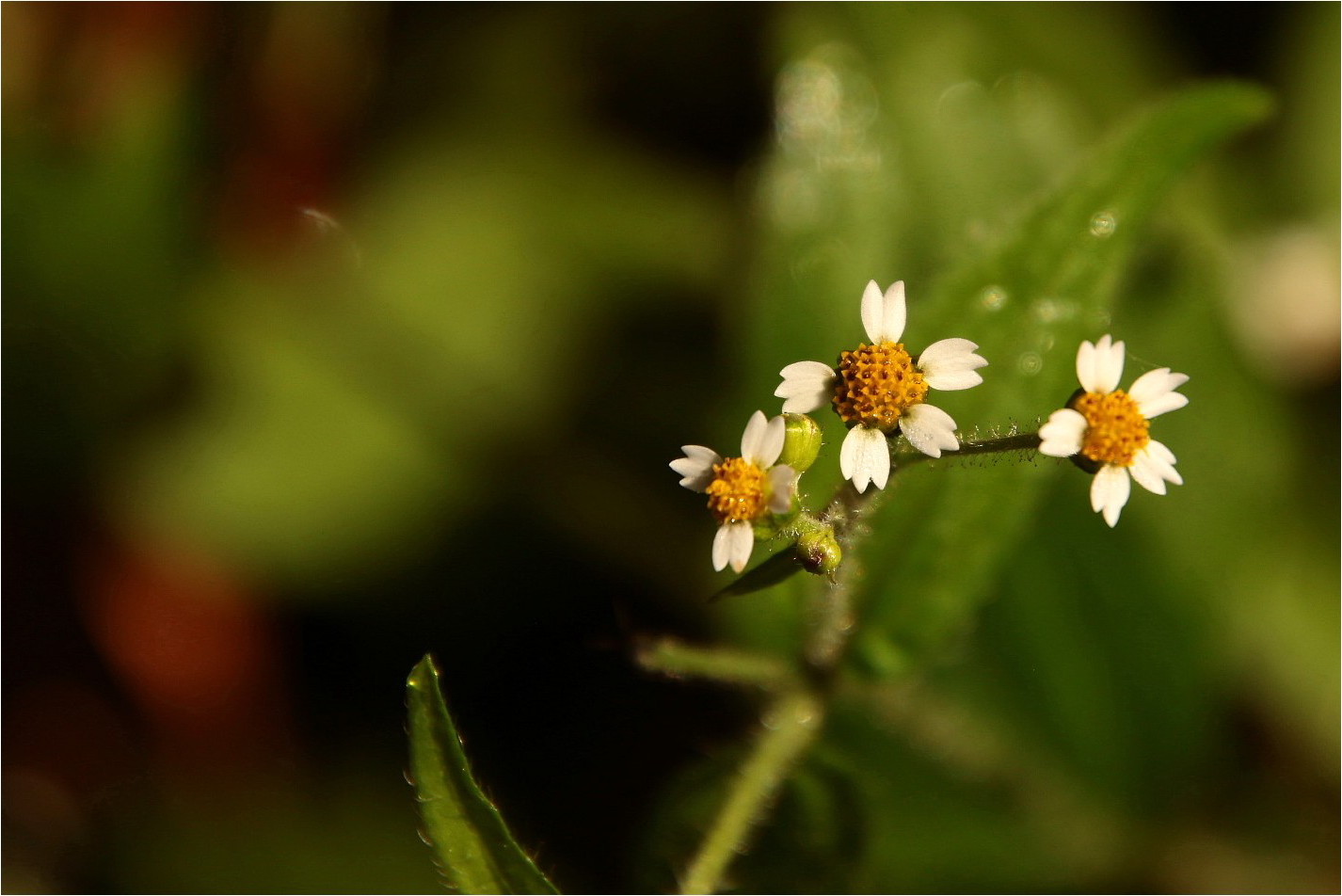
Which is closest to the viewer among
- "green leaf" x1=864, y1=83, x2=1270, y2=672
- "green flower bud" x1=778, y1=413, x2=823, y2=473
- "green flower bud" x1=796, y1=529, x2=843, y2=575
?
"green flower bud" x1=796, y1=529, x2=843, y2=575

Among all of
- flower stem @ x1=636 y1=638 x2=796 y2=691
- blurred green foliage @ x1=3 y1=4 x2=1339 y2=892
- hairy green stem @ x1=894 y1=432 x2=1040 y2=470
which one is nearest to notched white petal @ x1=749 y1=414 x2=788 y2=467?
hairy green stem @ x1=894 y1=432 x2=1040 y2=470

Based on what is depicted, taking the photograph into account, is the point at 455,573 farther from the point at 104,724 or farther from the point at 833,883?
the point at 833,883

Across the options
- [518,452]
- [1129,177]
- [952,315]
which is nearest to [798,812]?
[952,315]

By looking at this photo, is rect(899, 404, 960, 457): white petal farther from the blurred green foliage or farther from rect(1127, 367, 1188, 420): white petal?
the blurred green foliage

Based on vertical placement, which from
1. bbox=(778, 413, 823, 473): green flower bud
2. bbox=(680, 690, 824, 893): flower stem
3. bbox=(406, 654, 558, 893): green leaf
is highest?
bbox=(778, 413, 823, 473): green flower bud

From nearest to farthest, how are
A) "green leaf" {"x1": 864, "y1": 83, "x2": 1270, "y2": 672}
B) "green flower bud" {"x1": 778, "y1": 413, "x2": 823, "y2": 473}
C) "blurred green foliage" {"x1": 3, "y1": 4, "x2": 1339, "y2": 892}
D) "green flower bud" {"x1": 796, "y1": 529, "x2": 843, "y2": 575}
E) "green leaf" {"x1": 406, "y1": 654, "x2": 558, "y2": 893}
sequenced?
"green leaf" {"x1": 406, "y1": 654, "x2": 558, "y2": 893} < "green flower bud" {"x1": 796, "y1": 529, "x2": 843, "y2": 575} < "green flower bud" {"x1": 778, "y1": 413, "x2": 823, "y2": 473} < "green leaf" {"x1": 864, "y1": 83, "x2": 1270, "y2": 672} < "blurred green foliage" {"x1": 3, "y1": 4, "x2": 1339, "y2": 892}

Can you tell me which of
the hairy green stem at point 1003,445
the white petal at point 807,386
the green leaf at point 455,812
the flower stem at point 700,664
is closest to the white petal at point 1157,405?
the hairy green stem at point 1003,445

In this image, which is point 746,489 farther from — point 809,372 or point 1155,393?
point 1155,393
